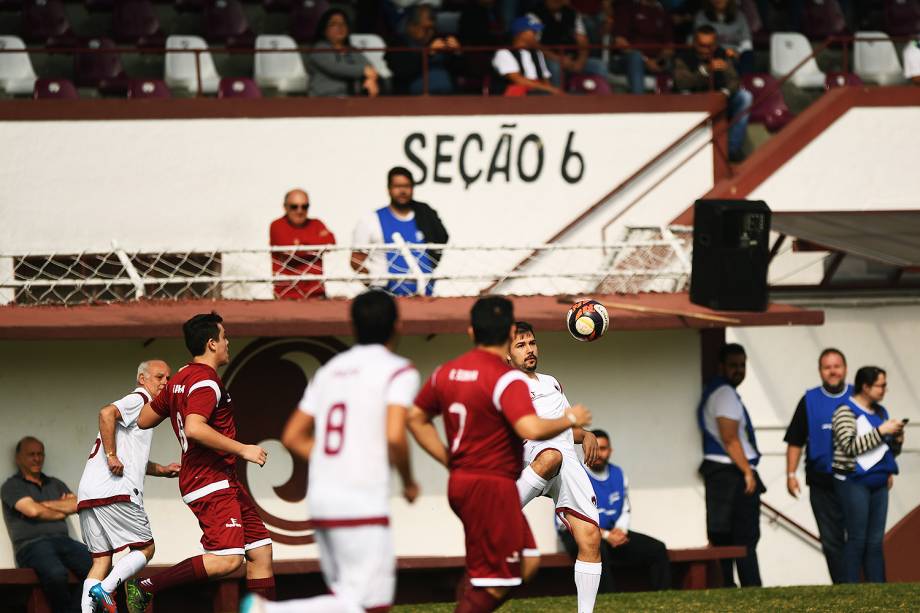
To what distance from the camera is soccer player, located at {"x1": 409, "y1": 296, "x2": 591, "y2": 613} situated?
7395 millimetres

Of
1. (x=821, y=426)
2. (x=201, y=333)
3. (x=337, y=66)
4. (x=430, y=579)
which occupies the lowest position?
(x=430, y=579)

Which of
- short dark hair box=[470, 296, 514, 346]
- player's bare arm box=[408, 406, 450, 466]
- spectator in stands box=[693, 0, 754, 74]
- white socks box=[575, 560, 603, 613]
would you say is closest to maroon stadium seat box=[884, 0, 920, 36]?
spectator in stands box=[693, 0, 754, 74]

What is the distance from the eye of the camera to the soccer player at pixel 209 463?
897 cm

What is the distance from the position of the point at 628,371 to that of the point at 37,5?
26.3ft

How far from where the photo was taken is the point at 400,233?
12766mm

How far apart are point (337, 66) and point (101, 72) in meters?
2.62

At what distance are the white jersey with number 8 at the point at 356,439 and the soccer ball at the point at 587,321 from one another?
387 centimetres

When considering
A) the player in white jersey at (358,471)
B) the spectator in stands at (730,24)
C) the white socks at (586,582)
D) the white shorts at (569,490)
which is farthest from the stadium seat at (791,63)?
the player in white jersey at (358,471)

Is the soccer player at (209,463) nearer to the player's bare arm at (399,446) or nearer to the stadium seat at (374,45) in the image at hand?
the player's bare arm at (399,446)

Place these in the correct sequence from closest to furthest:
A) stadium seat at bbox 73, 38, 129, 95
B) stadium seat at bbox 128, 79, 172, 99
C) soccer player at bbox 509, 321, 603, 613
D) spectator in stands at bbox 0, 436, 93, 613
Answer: soccer player at bbox 509, 321, 603, 613, spectator in stands at bbox 0, 436, 93, 613, stadium seat at bbox 128, 79, 172, 99, stadium seat at bbox 73, 38, 129, 95

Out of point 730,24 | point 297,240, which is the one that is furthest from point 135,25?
point 730,24

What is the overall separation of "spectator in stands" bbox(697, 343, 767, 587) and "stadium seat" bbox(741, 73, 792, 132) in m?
4.73

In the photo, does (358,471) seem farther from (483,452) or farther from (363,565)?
(483,452)

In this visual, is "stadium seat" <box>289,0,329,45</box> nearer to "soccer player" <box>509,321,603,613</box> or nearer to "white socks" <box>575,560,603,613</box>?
"soccer player" <box>509,321,603,613</box>
